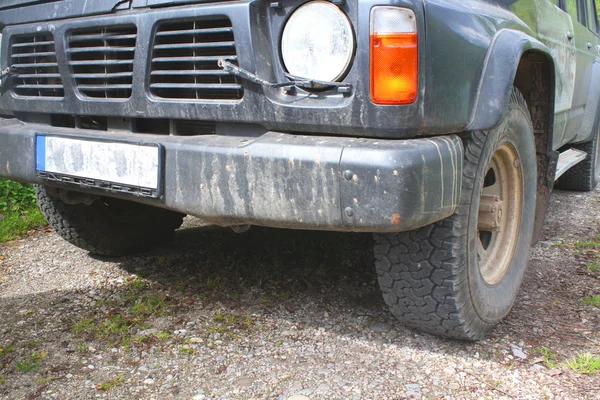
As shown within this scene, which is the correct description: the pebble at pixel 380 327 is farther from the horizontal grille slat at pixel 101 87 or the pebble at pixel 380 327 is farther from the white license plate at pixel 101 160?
the horizontal grille slat at pixel 101 87

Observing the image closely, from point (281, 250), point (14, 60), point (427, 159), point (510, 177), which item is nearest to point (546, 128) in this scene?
A: point (510, 177)

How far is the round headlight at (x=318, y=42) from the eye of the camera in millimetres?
1603

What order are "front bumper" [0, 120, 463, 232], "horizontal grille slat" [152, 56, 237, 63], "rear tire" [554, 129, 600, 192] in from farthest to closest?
"rear tire" [554, 129, 600, 192] < "horizontal grille slat" [152, 56, 237, 63] < "front bumper" [0, 120, 463, 232]

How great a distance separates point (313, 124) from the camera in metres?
1.65

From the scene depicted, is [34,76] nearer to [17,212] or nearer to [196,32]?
[196,32]

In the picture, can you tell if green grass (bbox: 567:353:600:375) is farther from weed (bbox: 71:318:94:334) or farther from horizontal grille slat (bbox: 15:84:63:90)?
horizontal grille slat (bbox: 15:84:63:90)

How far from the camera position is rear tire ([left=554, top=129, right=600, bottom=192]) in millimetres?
4668

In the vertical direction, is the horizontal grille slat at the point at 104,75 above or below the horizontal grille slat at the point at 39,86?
above

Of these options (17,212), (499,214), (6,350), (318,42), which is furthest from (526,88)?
(17,212)

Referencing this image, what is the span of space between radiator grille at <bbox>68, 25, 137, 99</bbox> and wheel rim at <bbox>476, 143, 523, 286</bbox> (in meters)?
1.43

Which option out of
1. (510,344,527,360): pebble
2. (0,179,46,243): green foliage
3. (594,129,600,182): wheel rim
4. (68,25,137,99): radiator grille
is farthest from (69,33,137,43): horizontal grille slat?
(594,129,600,182): wheel rim

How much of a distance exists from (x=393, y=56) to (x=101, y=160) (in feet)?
3.54

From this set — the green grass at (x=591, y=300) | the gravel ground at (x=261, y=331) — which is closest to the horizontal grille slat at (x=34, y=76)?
the gravel ground at (x=261, y=331)

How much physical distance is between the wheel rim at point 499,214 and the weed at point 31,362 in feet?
5.46
